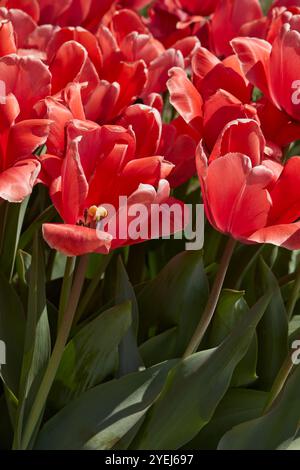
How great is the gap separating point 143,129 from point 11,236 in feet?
0.85

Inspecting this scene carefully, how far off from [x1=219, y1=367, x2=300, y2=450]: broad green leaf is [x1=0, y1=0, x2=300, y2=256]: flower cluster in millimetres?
170

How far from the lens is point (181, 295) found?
1.07 metres

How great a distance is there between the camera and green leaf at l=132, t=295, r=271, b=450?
91 cm

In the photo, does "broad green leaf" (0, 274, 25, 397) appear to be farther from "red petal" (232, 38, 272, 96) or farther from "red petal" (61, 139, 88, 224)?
"red petal" (232, 38, 272, 96)

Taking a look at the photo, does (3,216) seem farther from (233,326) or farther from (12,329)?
(233,326)

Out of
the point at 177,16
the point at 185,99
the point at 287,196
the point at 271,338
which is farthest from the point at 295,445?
the point at 177,16

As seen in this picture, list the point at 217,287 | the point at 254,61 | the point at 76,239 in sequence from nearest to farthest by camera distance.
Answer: the point at 76,239 < the point at 217,287 < the point at 254,61

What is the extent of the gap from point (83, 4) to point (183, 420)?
696 mm

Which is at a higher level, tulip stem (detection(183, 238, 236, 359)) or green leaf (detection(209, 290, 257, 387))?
tulip stem (detection(183, 238, 236, 359))

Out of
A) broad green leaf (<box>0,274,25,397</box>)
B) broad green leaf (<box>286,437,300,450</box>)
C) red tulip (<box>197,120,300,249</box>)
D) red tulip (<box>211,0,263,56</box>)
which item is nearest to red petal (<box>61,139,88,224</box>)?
red tulip (<box>197,120,300,249</box>)

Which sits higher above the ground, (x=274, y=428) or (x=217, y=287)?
(x=217, y=287)

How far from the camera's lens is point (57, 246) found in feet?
2.58

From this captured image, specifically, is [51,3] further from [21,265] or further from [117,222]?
[117,222]

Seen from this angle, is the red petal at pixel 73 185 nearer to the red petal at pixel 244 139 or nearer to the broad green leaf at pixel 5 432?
the red petal at pixel 244 139
